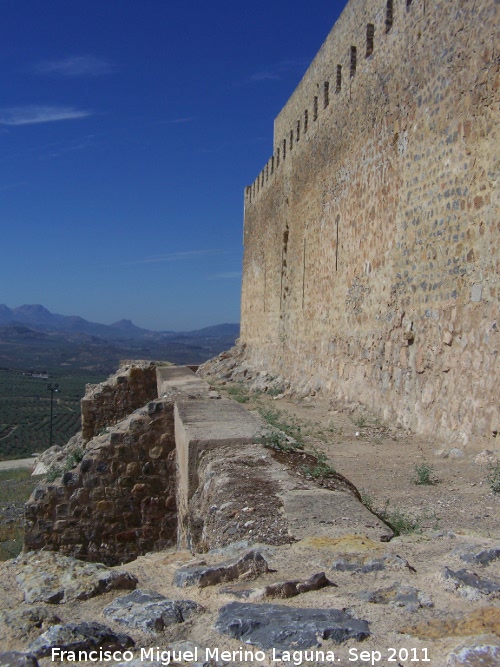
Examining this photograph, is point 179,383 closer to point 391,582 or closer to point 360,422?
point 360,422

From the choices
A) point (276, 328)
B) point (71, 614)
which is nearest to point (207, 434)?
point (71, 614)

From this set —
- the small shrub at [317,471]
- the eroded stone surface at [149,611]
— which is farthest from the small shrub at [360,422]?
the eroded stone surface at [149,611]

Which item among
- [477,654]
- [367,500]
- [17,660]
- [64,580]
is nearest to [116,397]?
[367,500]

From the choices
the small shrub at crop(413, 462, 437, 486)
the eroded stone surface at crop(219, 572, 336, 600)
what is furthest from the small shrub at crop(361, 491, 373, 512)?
the eroded stone surface at crop(219, 572, 336, 600)

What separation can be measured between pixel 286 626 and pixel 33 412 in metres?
44.5

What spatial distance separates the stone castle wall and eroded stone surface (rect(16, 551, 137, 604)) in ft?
13.9

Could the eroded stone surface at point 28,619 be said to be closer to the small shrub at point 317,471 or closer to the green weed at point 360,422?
the small shrub at point 317,471

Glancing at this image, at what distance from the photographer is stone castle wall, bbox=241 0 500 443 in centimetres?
606

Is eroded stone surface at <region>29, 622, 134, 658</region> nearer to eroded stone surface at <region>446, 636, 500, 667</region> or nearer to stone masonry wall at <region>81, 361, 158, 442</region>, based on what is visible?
→ eroded stone surface at <region>446, 636, 500, 667</region>

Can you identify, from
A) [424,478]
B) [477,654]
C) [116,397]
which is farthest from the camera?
[116,397]

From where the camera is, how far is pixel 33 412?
143ft

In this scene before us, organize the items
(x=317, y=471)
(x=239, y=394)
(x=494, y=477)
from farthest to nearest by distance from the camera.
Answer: (x=239, y=394), (x=494, y=477), (x=317, y=471)

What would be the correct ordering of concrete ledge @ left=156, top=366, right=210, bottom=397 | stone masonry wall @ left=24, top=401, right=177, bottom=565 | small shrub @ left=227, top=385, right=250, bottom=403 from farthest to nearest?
small shrub @ left=227, top=385, right=250, bottom=403, concrete ledge @ left=156, top=366, right=210, bottom=397, stone masonry wall @ left=24, top=401, right=177, bottom=565

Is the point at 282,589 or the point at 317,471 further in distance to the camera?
the point at 317,471
